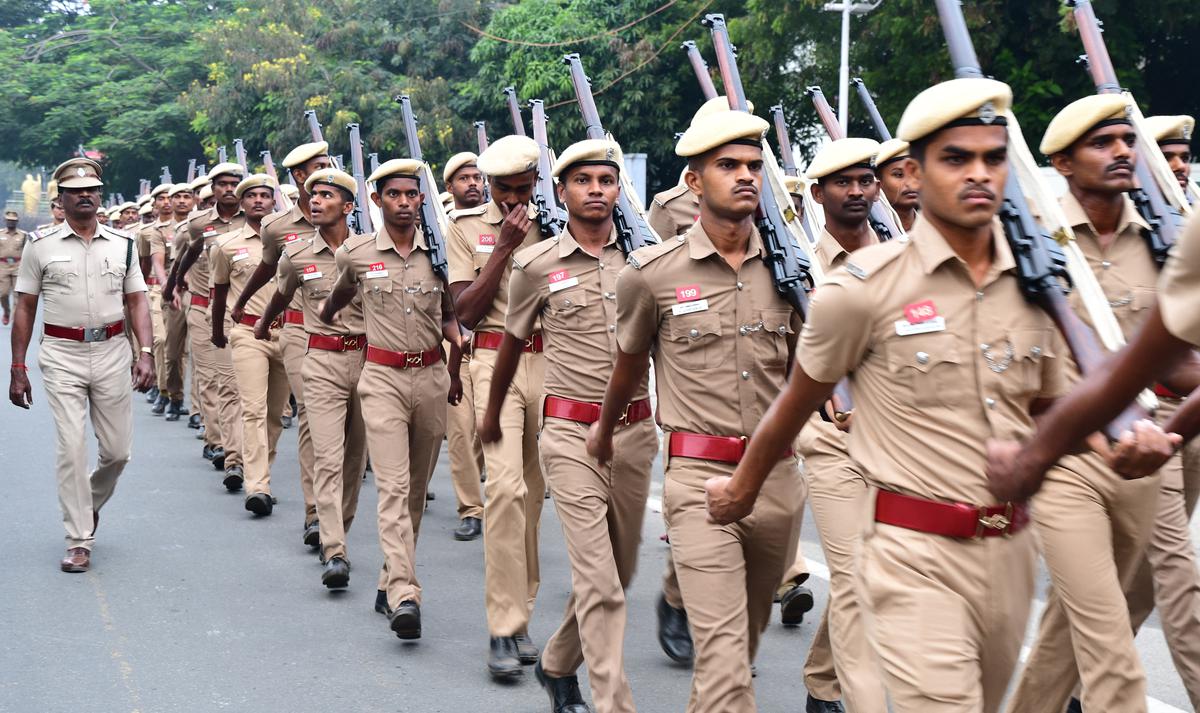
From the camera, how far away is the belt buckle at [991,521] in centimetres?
354

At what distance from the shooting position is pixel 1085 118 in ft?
17.4

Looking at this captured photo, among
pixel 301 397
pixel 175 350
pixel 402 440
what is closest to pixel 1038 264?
pixel 402 440

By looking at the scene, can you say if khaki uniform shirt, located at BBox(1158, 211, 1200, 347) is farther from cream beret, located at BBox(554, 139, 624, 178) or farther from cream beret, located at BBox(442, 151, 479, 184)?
cream beret, located at BBox(442, 151, 479, 184)

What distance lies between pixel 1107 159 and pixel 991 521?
88.7 inches

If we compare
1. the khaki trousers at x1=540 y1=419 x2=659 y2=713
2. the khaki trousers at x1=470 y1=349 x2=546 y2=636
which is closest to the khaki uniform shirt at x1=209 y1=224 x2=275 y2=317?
the khaki trousers at x1=470 y1=349 x2=546 y2=636

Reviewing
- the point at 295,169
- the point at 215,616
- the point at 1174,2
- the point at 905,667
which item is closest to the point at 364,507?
the point at 295,169

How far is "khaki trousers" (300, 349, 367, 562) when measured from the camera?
7.99 meters

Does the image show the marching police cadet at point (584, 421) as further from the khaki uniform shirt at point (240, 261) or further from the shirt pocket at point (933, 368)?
the khaki uniform shirt at point (240, 261)

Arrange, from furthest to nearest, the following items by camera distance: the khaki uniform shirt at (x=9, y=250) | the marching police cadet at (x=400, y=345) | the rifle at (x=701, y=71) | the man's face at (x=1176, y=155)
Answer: the khaki uniform shirt at (x=9, y=250) < the rifle at (x=701, y=71) < the marching police cadet at (x=400, y=345) < the man's face at (x=1176, y=155)

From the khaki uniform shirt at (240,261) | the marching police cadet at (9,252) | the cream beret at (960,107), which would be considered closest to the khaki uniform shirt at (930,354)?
the cream beret at (960,107)

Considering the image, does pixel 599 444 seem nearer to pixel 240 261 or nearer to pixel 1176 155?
pixel 1176 155

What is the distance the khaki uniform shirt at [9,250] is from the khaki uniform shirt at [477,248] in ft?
71.3

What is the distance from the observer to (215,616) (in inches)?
289

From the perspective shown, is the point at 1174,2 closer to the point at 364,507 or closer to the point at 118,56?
the point at 364,507
